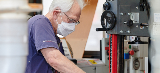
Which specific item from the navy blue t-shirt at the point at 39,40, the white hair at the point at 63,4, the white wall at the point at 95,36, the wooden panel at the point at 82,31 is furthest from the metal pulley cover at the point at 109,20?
the white wall at the point at 95,36

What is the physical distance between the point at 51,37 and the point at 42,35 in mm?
61

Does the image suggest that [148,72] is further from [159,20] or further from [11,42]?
[11,42]

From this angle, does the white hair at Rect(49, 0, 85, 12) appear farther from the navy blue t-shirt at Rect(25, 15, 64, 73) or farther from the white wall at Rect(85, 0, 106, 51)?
the white wall at Rect(85, 0, 106, 51)

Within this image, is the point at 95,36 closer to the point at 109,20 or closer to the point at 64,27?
the point at 109,20

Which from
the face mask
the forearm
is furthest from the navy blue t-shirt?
the face mask

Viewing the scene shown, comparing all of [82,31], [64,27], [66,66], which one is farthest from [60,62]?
[82,31]

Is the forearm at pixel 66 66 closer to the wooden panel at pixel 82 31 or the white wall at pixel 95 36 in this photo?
the wooden panel at pixel 82 31

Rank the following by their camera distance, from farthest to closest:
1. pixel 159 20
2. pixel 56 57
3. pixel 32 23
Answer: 1. pixel 159 20
2. pixel 32 23
3. pixel 56 57

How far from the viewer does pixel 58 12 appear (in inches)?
50.9

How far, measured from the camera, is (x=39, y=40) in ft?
3.42

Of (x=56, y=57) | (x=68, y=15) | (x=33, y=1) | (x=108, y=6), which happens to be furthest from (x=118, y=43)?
(x=33, y=1)

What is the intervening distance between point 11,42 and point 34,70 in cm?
90

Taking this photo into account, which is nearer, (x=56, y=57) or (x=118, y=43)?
(x=56, y=57)

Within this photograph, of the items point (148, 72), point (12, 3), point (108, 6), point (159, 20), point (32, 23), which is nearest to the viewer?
point (12, 3)
